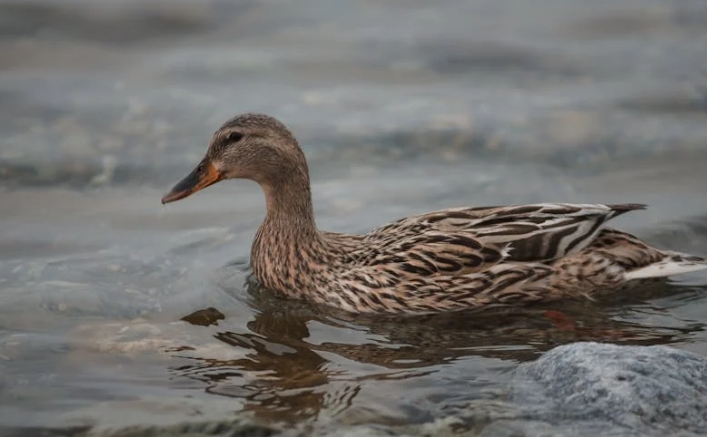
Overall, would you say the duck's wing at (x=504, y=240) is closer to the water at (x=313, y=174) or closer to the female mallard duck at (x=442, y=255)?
the female mallard duck at (x=442, y=255)

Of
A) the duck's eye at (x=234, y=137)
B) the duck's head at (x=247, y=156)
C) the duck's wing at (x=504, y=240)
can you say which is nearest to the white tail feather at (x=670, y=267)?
the duck's wing at (x=504, y=240)

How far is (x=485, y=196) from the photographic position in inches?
432

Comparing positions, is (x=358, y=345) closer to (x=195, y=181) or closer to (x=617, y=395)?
(x=195, y=181)

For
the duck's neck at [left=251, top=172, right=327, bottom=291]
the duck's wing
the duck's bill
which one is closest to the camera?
the duck's wing

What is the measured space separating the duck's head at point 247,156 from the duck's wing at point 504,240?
1.04m

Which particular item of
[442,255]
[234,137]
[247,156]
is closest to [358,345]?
[442,255]

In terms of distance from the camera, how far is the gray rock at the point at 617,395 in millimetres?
6754

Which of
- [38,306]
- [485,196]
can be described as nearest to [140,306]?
[38,306]

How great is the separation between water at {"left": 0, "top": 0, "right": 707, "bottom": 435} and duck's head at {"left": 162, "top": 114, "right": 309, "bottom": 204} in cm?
73

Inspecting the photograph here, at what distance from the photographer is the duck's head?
31.4ft

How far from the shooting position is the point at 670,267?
9.19m

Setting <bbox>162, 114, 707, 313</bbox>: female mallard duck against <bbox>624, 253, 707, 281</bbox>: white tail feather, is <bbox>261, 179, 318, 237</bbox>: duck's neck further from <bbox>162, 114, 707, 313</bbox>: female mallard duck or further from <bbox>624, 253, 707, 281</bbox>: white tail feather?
<bbox>624, 253, 707, 281</bbox>: white tail feather

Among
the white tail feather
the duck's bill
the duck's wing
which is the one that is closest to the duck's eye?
the duck's bill

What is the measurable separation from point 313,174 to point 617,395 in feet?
16.9
